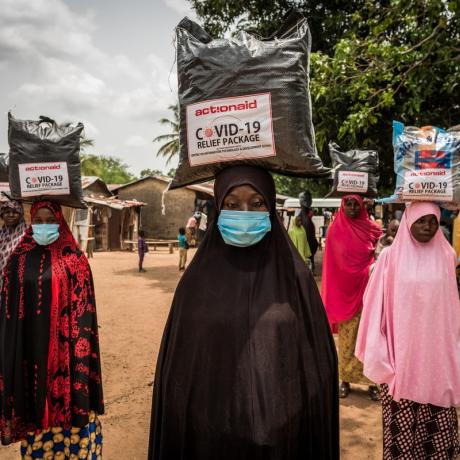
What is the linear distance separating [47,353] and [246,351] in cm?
167

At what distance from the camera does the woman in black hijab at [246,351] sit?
1658 millimetres

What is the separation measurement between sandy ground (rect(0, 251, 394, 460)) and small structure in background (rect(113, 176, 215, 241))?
48.3 feet

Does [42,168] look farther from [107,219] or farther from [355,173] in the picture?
[107,219]

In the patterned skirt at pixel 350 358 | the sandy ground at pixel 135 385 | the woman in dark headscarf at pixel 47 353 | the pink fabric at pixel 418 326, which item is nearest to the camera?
the pink fabric at pixel 418 326

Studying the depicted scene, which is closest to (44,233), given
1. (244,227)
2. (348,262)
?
(244,227)

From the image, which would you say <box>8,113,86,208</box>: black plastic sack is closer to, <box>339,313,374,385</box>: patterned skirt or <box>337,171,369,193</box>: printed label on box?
<box>337,171,369,193</box>: printed label on box

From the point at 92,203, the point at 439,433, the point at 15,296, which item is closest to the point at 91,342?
the point at 15,296

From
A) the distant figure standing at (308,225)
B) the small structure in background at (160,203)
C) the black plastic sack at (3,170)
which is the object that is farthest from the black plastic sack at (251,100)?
the small structure in background at (160,203)

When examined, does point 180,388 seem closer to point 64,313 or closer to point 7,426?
point 64,313

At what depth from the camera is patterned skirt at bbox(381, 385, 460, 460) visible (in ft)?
8.67

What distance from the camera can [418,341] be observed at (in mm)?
2598

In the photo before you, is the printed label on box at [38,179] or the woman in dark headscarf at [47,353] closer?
the woman in dark headscarf at [47,353]

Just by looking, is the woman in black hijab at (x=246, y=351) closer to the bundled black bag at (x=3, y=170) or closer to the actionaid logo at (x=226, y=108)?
the actionaid logo at (x=226, y=108)

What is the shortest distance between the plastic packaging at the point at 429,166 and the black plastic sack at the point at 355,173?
68.1 inches
